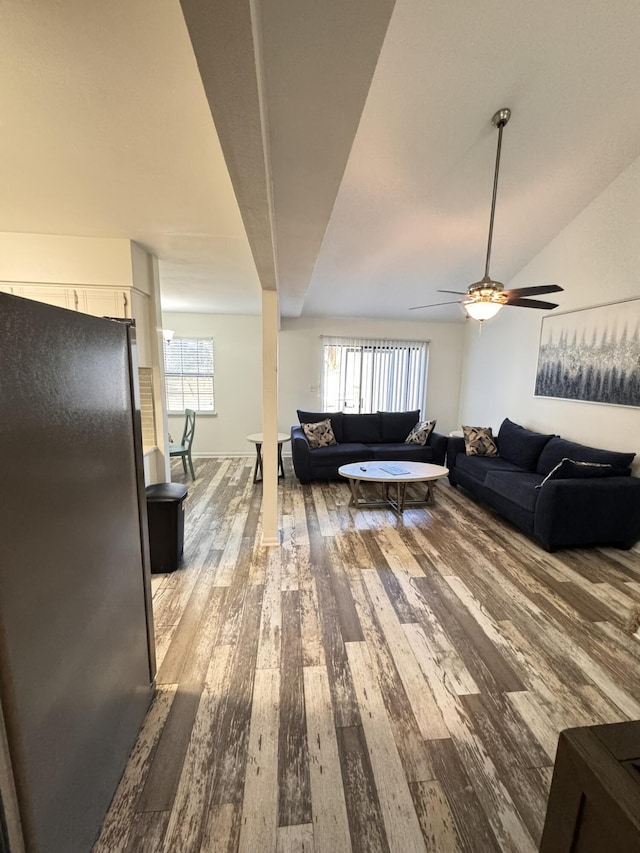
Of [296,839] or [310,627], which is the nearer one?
[296,839]

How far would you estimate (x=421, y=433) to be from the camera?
515 centimetres

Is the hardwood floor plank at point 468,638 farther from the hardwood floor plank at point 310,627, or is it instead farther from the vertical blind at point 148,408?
the vertical blind at point 148,408

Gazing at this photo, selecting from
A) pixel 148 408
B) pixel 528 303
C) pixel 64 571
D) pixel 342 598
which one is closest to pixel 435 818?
pixel 342 598

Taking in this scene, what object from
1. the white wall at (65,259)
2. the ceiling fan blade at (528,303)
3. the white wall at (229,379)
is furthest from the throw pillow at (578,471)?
the white wall at (229,379)

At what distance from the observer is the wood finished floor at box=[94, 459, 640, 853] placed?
1.18 meters

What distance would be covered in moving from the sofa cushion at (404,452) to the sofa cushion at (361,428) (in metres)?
0.33

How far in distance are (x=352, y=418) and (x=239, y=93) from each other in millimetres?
4583

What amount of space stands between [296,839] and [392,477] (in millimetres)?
2705

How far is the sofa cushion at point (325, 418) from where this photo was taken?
5.32 metres

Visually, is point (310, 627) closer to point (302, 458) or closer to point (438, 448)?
point (302, 458)

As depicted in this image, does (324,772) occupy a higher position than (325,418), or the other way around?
(325,418)

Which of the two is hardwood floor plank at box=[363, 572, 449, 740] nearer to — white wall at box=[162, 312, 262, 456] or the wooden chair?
the wooden chair

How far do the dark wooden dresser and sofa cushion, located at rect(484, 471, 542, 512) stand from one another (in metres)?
2.69

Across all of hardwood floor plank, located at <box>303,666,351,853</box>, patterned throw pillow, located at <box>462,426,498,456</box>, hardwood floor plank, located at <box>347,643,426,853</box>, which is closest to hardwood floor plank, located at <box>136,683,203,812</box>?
hardwood floor plank, located at <box>303,666,351,853</box>
